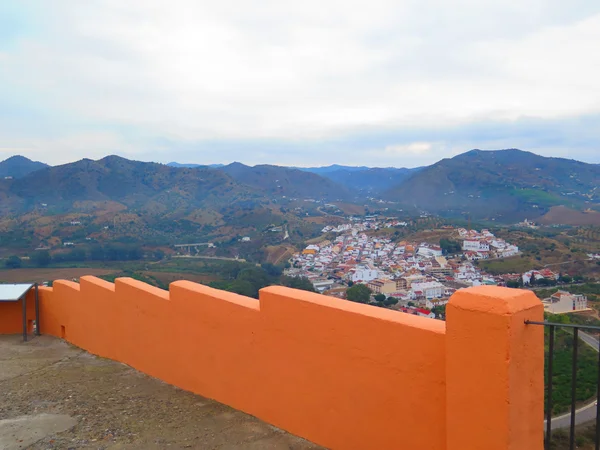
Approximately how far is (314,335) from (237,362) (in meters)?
0.93

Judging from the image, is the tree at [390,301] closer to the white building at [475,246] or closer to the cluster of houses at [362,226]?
the white building at [475,246]

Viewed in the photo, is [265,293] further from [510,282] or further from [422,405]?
[510,282]

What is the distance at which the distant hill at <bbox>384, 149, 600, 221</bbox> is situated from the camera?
263 ft

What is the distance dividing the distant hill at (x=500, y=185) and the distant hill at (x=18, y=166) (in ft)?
262

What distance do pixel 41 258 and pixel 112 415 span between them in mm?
40987

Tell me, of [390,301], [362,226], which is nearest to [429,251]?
[390,301]

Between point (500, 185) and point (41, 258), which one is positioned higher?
point (500, 185)

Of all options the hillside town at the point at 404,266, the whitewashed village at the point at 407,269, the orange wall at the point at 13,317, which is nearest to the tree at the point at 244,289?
the whitewashed village at the point at 407,269

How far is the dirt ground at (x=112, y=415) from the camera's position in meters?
3.50

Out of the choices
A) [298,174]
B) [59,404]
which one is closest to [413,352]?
[59,404]

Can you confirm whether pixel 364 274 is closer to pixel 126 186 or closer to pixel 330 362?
pixel 330 362

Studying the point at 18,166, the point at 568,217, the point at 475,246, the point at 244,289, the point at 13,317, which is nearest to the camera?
the point at 13,317

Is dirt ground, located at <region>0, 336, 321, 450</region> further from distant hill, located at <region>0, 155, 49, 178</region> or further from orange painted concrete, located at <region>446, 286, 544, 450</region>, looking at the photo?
distant hill, located at <region>0, 155, 49, 178</region>

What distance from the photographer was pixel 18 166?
106938 mm
